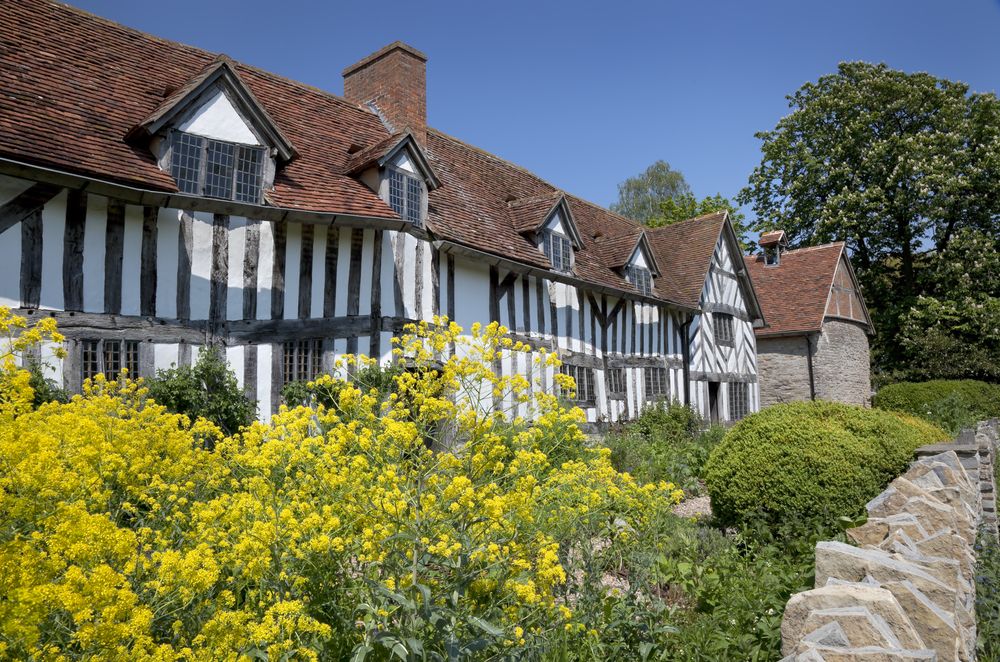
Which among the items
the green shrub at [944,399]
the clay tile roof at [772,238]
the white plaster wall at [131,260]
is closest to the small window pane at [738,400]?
the green shrub at [944,399]

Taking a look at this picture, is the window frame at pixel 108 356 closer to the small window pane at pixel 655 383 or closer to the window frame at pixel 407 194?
the window frame at pixel 407 194

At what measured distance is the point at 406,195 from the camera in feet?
39.5

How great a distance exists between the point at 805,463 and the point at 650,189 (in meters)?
35.1

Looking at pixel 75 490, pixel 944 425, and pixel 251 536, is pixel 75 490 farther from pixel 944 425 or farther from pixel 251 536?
pixel 944 425

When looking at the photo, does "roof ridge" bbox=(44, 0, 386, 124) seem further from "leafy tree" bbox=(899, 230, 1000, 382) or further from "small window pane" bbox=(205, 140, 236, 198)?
"leafy tree" bbox=(899, 230, 1000, 382)

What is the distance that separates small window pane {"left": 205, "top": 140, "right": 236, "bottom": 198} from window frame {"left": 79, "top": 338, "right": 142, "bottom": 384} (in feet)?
7.79

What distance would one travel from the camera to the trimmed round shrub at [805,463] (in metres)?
6.40

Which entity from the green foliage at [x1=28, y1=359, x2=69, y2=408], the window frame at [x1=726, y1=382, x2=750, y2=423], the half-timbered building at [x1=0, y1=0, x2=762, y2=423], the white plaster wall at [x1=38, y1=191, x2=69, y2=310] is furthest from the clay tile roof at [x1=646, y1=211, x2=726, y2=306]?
the green foliage at [x1=28, y1=359, x2=69, y2=408]

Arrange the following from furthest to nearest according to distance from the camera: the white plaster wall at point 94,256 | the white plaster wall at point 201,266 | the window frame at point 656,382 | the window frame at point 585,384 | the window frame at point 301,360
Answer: the window frame at point 656,382, the window frame at point 585,384, the window frame at point 301,360, the white plaster wall at point 201,266, the white plaster wall at point 94,256

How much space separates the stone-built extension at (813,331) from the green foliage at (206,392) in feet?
64.6

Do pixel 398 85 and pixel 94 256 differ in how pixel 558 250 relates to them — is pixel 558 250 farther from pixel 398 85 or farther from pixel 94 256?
pixel 94 256

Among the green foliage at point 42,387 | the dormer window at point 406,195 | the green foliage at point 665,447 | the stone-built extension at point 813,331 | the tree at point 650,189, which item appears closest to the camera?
the green foliage at point 42,387

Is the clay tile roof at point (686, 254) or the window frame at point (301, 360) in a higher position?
the clay tile roof at point (686, 254)

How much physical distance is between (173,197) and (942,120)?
28.2 m
